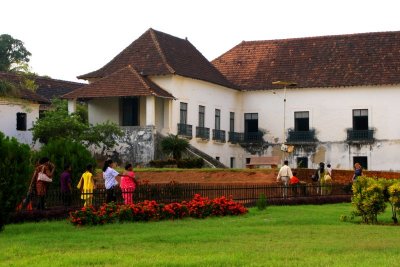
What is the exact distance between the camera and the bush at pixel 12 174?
17906 mm

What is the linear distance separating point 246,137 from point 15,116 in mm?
12610

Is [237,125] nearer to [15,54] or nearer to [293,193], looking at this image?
[293,193]

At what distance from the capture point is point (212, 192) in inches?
997

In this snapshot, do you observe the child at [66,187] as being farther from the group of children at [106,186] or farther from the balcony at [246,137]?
the balcony at [246,137]

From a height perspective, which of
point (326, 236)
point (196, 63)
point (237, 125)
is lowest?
point (326, 236)

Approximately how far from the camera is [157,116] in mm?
41688

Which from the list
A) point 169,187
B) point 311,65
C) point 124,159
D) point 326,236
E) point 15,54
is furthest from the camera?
point 15,54

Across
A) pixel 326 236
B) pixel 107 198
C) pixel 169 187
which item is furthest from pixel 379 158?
pixel 326 236

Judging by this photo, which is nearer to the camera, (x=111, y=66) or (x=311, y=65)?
(x=111, y=66)

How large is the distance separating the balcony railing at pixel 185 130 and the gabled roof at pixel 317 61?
6402mm

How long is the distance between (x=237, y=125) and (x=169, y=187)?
2439 cm

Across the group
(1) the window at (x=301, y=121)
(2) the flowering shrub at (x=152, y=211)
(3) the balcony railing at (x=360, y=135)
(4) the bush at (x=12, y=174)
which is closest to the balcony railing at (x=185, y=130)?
(1) the window at (x=301, y=121)

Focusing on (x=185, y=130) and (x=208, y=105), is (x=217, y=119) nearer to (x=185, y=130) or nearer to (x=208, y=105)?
(x=208, y=105)

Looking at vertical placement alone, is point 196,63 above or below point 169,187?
above
